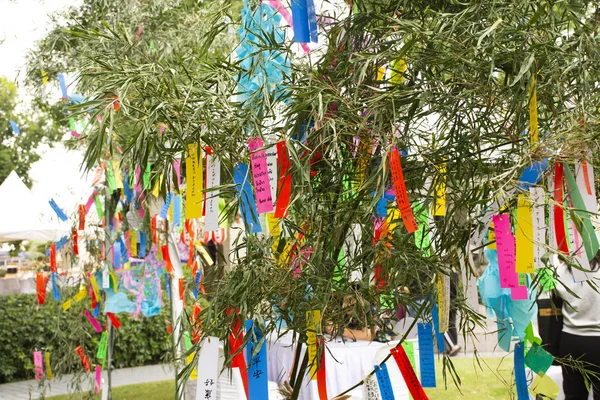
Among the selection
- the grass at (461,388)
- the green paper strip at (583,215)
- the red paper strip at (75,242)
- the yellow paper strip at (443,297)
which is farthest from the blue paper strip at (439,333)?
the grass at (461,388)

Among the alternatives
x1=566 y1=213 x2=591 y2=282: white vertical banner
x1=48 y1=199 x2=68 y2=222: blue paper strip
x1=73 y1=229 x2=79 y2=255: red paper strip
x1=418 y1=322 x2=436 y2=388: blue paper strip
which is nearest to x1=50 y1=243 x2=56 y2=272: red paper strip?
x1=73 y1=229 x2=79 y2=255: red paper strip

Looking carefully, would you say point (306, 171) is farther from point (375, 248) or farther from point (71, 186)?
point (71, 186)

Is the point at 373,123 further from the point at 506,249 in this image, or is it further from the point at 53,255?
the point at 53,255

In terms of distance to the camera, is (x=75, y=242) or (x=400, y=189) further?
(x=75, y=242)

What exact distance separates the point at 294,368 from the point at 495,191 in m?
0.88

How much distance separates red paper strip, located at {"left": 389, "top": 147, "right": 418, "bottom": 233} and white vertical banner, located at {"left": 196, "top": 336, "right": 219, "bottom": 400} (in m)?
0.58

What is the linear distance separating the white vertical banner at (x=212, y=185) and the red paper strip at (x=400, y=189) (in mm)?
470

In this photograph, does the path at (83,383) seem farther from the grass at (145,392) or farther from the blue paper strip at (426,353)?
the blue paper strip at (426,353)

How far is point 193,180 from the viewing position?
183 cm

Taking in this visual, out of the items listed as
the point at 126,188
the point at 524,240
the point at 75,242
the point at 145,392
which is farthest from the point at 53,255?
the point at 524,240

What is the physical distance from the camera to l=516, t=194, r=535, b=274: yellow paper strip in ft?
5.32

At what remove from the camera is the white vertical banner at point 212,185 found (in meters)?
1.78

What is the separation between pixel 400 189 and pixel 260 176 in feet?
1.20

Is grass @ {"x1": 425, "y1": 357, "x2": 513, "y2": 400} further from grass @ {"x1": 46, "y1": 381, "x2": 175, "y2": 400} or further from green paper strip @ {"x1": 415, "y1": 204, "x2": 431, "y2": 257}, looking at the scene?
green paper strip @ {"x1": 415, "y1": 204, "x2": 431, "y2": 257}
